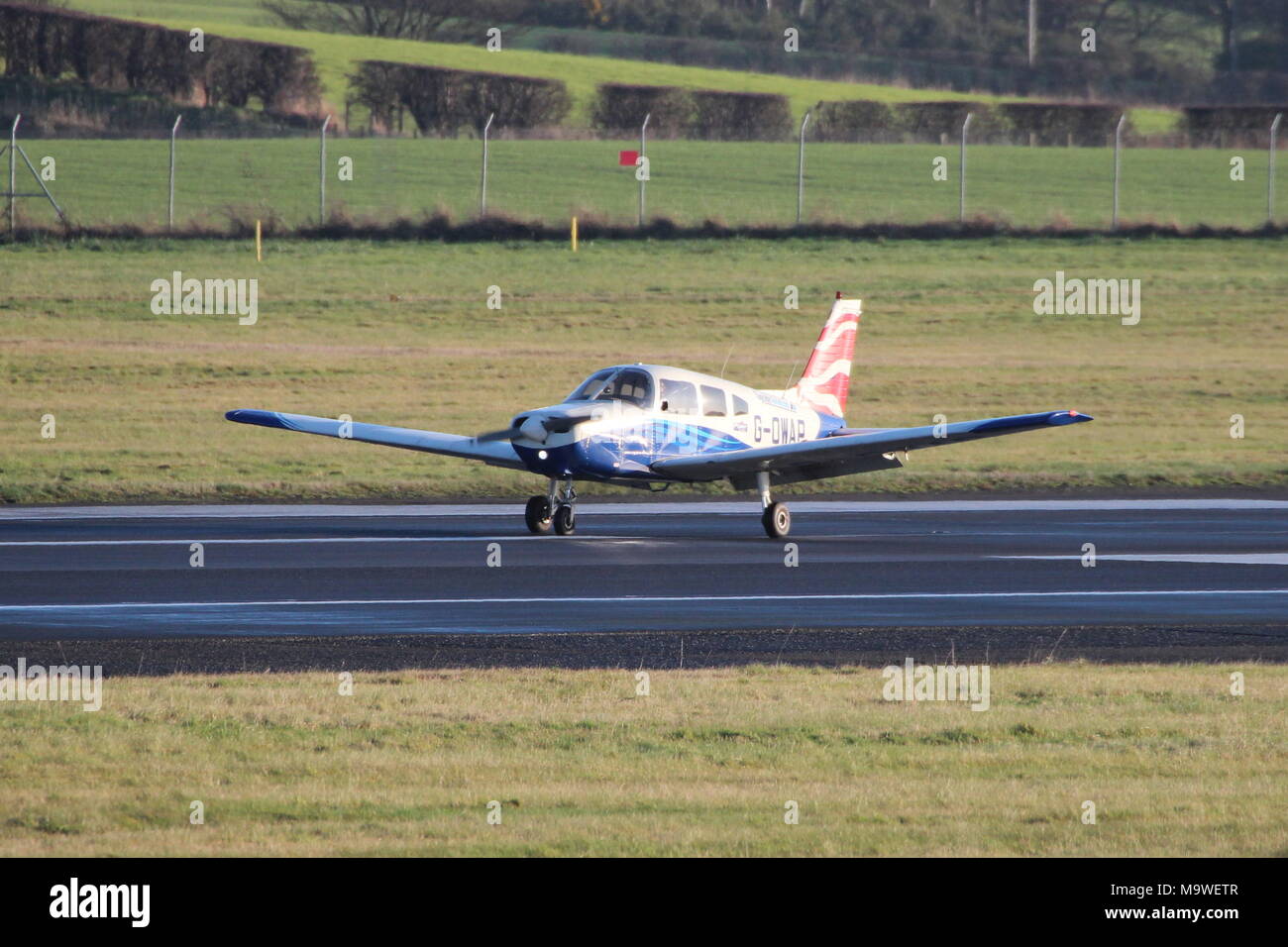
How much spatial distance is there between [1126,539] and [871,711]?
11.4 meters

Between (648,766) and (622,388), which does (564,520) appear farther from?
(648,766)

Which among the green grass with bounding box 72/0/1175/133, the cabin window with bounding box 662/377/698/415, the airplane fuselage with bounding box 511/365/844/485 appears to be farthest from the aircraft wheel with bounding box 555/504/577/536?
the green grass with bounding box 72/0/1175/133

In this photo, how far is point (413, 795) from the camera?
937 cm

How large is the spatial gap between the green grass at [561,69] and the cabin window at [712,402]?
44838 mm

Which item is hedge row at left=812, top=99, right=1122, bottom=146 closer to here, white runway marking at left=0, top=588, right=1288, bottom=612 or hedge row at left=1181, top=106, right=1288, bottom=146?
hedge row at left=1181, top=106, right=1288, bottom=146

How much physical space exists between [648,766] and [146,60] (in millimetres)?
57192

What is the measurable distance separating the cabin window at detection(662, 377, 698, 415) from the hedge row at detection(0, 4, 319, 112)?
44.5m

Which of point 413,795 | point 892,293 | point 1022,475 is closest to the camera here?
point 413,795

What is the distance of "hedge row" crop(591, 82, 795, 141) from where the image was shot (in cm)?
6378

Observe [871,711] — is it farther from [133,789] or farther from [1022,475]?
[1022,475]

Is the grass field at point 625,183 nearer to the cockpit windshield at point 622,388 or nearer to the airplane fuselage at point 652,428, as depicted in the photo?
the airplane fuselage at point 652,428

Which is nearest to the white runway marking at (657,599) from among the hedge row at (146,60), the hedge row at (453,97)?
the hedge row at (453,97)

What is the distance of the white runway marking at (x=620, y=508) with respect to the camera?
2466 centimetres

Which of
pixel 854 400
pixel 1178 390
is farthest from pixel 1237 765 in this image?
pixel 1178 390
